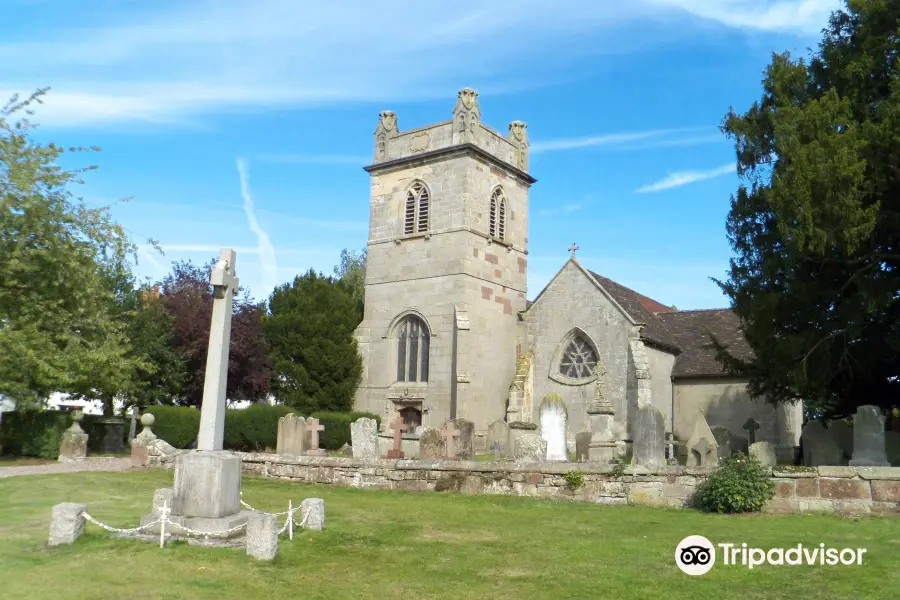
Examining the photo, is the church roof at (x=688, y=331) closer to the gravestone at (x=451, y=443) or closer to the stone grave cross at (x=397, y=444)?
the stone grave cross at (x=397, y=444)

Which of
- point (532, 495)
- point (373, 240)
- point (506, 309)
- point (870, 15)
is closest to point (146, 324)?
point (373, 240)

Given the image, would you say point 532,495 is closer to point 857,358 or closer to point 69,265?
point 857,358

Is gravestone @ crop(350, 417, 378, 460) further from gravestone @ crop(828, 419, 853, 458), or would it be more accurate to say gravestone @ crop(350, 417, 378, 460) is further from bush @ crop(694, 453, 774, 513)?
gravestone @ crop(828, 419, 853, 458)

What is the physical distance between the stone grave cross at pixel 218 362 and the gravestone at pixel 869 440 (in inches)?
411

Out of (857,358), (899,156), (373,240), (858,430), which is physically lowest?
(858,430)

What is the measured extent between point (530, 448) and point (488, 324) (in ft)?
46.5

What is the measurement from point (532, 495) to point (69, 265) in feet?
43.8

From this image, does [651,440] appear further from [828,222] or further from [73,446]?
[73,446]

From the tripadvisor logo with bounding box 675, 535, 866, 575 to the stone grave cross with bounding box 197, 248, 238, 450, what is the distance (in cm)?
577

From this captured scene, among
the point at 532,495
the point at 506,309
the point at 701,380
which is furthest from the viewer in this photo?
the point at 506,309

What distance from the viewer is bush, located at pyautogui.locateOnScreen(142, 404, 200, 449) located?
2334 cm

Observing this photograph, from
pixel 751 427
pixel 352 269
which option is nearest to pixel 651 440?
pixel 751 427

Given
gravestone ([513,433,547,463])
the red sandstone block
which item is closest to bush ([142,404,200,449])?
gravestone ([513,433,547,463])

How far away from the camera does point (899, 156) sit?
14.5 meters
